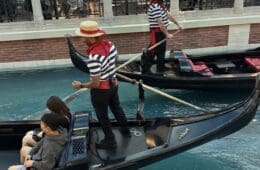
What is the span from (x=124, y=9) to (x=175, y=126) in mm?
3738

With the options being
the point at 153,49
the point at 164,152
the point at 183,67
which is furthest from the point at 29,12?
the point at 164,152

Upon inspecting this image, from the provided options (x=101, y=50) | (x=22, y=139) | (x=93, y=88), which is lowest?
(x=22, y=139)

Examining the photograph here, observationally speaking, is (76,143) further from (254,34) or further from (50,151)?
(254,34)

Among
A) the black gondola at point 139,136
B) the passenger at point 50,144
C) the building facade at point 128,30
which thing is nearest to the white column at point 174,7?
the building facade at point 128,30

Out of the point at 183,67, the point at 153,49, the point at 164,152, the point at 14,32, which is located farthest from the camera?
the point at 14,32

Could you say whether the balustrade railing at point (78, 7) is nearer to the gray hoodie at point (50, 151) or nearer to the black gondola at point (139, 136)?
the black gondola at point (139, 136)

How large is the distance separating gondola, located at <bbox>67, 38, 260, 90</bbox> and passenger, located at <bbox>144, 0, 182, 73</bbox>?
0.10 meters

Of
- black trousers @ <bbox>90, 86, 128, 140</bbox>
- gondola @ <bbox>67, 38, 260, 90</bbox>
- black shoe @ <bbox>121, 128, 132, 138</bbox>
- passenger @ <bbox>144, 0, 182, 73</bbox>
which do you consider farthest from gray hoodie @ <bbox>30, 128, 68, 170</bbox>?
passenger @ <bbox>144, 0, 182, 73</bbox>

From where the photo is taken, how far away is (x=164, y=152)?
2408 millimetres

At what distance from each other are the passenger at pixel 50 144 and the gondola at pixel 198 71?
1.96m

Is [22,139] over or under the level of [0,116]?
over

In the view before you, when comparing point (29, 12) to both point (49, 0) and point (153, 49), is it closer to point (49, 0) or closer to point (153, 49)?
point (49, 0)

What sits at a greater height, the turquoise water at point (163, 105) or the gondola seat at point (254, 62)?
the gondola seat at point (254, 62)

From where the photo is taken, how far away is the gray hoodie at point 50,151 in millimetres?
2225
